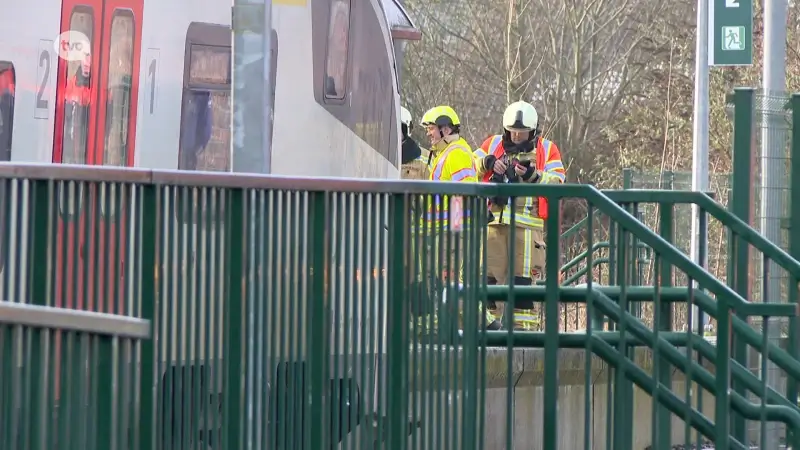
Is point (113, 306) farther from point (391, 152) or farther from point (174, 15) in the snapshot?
point (391, 152)

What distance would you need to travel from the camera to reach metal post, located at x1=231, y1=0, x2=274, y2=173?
583cm

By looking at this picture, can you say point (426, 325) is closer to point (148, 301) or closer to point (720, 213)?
point (148, 301)

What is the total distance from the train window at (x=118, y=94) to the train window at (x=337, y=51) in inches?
47.0

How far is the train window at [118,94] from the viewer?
7262 mm

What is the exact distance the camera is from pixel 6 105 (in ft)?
23.1

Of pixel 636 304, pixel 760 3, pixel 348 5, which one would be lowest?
pixel 636 304

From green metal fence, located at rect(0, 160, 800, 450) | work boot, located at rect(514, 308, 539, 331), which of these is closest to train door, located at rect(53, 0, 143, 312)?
work boot, located at rect(514, 308, 539, 331)

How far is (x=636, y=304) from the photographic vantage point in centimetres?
670

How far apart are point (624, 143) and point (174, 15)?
69.5 feet

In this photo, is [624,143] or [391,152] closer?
[391,152]

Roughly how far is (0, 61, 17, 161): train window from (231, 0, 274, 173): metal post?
1.68 m

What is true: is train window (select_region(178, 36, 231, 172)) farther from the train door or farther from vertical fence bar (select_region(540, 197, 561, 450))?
vertical fence bar (select_region(540, 197, 561, 450))

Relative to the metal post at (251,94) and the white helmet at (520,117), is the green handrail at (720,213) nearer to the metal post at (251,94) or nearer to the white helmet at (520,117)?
the metal post at (251,94)

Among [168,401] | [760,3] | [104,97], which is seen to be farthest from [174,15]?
[760,3]
